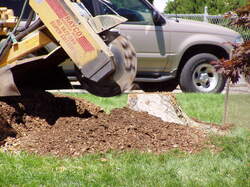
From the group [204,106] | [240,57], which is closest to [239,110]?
[204,106]

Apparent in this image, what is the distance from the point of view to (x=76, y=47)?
21.1 feet

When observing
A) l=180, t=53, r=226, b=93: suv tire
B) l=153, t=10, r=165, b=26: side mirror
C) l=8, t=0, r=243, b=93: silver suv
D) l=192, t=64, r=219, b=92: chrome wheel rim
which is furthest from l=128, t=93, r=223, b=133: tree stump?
l=192, t=64, r=219, b=92: chrome wheel rim

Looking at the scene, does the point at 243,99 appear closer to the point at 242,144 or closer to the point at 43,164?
the point at 242,144

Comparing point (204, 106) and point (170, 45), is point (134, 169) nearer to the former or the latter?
point (204, 106)

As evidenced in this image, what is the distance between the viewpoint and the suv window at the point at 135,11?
1222 centimetres

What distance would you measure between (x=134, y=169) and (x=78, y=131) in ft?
3.58

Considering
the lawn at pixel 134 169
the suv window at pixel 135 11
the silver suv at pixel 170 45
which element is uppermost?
the suv window at pixel 135 11

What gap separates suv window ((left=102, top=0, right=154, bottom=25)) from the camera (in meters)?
12.2

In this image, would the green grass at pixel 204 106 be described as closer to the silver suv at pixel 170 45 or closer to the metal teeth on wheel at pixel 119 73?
the silver suv at pixel 170 45

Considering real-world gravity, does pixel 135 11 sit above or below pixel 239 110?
above

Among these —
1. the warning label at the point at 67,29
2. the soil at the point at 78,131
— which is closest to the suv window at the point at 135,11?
the soil at the point at 78,131

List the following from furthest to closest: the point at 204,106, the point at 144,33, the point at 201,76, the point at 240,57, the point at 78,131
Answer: the point at 201,76, the point at 144,33, the point at 204,106, the point at 78,131, the point at 240,57

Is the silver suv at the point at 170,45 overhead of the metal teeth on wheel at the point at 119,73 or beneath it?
beneath

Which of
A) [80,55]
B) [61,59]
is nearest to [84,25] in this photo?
[80,55]
